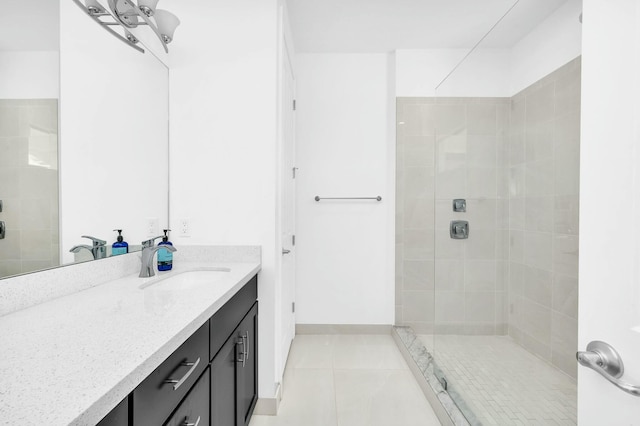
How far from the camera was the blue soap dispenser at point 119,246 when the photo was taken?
4.71 feet

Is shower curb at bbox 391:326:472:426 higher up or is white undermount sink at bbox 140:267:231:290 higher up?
white undermount sink at bbox 140:267:231:290

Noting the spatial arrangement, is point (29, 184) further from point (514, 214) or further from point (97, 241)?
point (514, 214)

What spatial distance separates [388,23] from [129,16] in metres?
1.81

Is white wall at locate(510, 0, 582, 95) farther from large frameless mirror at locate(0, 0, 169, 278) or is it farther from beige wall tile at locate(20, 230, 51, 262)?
beige wall tile at locate(20, 230, 51, 262)

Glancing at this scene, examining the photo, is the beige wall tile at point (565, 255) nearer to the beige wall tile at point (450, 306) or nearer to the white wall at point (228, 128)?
the beige wall tile at point (450, 306)

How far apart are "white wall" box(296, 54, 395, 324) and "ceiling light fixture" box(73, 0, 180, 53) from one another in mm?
1420

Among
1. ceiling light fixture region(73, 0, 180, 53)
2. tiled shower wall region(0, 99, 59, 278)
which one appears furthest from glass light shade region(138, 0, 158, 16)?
tiled shower wall region(0, 99, 59, 278)

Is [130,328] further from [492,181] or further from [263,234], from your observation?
[492,181]

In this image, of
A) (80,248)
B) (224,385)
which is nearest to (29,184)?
(80,248)

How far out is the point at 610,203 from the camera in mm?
616

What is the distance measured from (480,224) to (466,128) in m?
0.57

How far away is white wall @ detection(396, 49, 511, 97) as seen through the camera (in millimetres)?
1643

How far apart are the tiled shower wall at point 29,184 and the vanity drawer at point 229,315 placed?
59cm

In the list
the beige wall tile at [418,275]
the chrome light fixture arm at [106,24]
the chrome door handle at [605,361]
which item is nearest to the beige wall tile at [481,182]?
the beige wall tile at [418,275]
